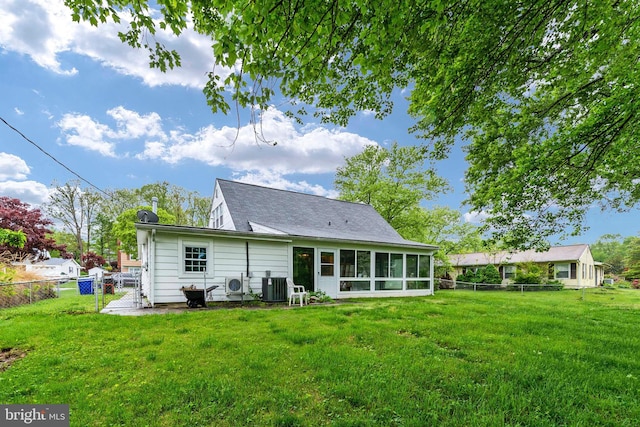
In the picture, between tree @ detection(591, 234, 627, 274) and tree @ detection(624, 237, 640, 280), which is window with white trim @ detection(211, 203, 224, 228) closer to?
tree @ detection(624, 237, 640, 280)

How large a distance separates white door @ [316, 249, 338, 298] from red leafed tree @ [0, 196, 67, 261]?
21598 millimetres

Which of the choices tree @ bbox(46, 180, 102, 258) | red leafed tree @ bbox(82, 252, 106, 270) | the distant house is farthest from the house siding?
tree @ bbox(46, 180, 102, 258)

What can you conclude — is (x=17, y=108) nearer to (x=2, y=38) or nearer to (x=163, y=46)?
(x=2, y=38)

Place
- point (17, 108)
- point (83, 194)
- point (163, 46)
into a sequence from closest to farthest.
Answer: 1. point (163, 46)
2. point (17, 108)
3. point (83, 194)

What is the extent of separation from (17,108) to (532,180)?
1352 cm

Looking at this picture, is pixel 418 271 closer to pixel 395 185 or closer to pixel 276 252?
pixel 276 252

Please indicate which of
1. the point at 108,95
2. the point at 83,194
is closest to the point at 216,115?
the point at 108,95

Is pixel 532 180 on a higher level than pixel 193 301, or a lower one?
higher

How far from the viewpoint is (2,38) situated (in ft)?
22.9

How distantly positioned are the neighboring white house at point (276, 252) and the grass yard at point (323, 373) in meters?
3.29

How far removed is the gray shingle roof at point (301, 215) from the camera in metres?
13.3

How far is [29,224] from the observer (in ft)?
72.3

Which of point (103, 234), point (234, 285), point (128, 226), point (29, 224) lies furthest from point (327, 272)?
point (103, 234)

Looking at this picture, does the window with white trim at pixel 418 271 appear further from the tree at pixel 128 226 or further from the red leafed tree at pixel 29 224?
the red leafed tree at pixel 29 224
